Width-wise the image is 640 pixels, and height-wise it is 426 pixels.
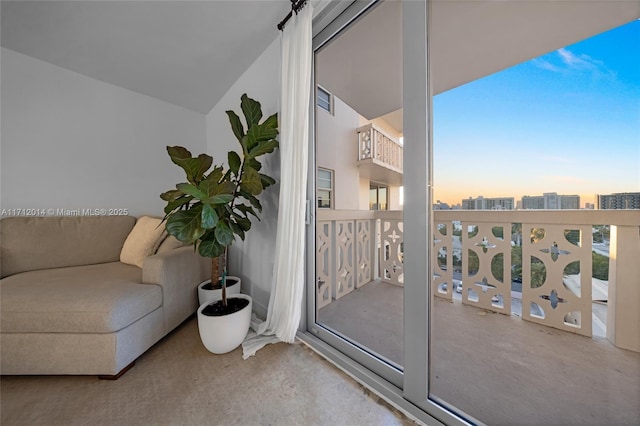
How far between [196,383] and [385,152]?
1.89 meters

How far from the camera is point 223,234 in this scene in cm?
140

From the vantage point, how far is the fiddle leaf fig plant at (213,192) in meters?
1.28

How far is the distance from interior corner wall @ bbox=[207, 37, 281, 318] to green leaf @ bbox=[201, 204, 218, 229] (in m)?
0.69

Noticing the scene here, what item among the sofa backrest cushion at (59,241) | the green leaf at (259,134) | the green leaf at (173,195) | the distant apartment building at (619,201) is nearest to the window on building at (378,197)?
the green leaf at (259,134)

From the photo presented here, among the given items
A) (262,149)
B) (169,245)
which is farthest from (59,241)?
(262,149)

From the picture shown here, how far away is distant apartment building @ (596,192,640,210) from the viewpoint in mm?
858

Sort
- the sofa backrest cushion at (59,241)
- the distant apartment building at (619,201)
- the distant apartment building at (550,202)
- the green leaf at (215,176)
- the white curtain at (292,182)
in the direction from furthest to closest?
1. the sofa backrest cushion at (59,241)
2. the white curtain at (292,182)
3. the green leaf at (215,176)
4. the distant apartment building at (550,202)
5. the distant apartment building at (619,201)

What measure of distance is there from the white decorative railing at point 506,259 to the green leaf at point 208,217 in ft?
2.68

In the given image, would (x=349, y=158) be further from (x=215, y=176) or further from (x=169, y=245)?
(x=169, y=245)

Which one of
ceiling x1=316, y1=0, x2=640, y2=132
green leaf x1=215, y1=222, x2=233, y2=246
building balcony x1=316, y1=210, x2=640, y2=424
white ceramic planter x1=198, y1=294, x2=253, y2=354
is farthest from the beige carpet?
ceiling x1=316, y1=0, x2=640, y2=132

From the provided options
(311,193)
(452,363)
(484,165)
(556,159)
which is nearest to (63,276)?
(311,193)

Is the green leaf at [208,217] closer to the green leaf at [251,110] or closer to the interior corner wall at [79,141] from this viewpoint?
the green leaf at [251,110]

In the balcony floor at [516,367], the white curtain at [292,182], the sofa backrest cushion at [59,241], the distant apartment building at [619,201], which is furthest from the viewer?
the sofa backrest cushion at [59,241]

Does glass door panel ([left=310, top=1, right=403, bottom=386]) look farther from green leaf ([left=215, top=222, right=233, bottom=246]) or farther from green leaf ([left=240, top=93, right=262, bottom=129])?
green leaf ([left=215, top=222, right=233, bottom=246])
